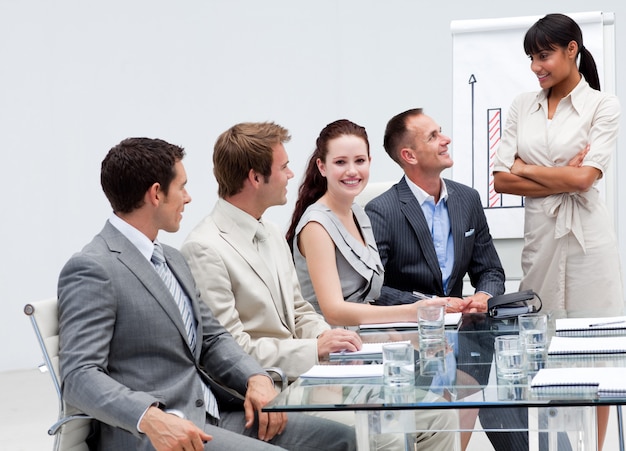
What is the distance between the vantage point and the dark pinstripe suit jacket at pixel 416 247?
3369mm

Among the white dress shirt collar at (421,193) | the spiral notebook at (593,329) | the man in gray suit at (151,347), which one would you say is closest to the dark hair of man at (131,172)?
the man in gray suit at (151,347)

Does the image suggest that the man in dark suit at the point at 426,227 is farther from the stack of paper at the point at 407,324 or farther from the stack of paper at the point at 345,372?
the stack of paper at the point at 345,372

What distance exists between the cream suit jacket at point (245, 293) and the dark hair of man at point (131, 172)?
0.34 metres

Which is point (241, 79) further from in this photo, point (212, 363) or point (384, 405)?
point (384, 405)

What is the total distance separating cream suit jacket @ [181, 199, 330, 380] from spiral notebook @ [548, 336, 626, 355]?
628 millimetres

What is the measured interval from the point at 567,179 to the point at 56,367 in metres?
2.09

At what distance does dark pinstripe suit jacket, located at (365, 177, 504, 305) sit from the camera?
11.1 feet

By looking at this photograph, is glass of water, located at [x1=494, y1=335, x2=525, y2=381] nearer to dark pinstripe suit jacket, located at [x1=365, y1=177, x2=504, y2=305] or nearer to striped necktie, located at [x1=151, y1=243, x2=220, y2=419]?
striped necktie, located at [x1=151, y1=243, x2=220, y2=419]

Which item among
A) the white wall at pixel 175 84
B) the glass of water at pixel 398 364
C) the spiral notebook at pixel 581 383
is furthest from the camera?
the white wall at pixel 175 84

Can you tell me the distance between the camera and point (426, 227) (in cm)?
338

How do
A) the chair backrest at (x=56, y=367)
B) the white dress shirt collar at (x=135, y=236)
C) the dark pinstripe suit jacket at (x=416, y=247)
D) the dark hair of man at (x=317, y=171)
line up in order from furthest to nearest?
1. the dark pinstripe suit jacket at (x=416, y=247)
2. the dark hair of man at (x=317, y=171)
3. the white dress shirt collar at (x=135, y=236)
4. the chair backrest at (x=56, y=367)

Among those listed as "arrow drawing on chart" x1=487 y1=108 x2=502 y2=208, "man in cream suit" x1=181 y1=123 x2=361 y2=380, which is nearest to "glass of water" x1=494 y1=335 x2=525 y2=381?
"man in cream suit" x1=181 y1=123 x2=361 y2=380

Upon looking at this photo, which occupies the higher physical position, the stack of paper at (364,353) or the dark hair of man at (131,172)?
the dark hair of man at (131,172)

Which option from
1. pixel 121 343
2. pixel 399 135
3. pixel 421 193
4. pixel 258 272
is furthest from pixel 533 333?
pixel 399 135
